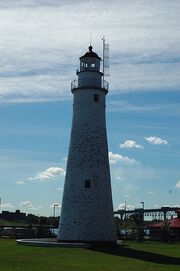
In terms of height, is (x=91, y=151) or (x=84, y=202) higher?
(x=91, y=151)

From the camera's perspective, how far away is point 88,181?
1547 inches

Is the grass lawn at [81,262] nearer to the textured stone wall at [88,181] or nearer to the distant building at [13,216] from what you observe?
the textured stone wall at [88,181]

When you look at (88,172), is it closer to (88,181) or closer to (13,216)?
(88,181)

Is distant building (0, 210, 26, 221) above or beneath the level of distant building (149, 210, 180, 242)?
above

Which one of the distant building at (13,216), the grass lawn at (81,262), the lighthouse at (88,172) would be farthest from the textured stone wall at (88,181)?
the distant building at (13,216)

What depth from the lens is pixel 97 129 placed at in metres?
40.5

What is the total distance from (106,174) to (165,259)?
503 inches

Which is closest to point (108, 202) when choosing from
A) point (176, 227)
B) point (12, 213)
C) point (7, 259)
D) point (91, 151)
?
point (91, 151)

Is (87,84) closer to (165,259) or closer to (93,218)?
(93,218)

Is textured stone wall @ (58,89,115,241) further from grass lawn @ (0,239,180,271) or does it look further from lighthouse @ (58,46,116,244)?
grass lawn @ (0,239,180,271)

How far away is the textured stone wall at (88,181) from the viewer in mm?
39062

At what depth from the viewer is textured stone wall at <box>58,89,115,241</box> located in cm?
3906

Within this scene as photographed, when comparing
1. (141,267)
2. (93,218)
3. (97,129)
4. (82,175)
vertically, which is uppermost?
(97,129)

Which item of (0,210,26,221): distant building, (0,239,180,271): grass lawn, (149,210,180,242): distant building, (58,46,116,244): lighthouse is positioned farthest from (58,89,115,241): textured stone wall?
(0,210,26,221): distant building
